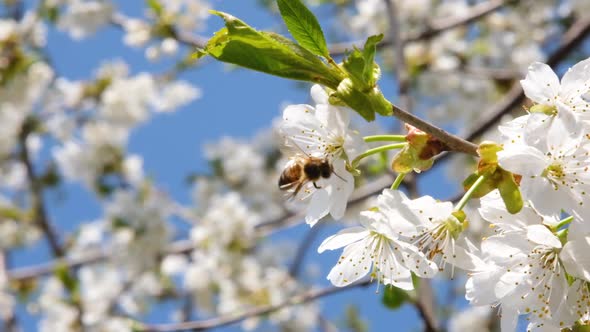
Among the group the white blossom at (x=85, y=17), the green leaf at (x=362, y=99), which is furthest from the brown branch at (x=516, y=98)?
the white blossom at (x=85, y=17)

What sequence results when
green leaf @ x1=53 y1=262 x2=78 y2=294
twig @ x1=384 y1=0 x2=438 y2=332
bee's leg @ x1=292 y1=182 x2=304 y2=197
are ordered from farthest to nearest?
1. green leaf @ x1=53 y1=262 x2=78 y2=294
2. twig @ x1=384 y1=0 x2=438 y2=332
3. bee's leg @ x1=292 y1=182 x2=304 y2=197

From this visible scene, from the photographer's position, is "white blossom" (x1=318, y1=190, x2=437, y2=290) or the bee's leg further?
the bee's leg

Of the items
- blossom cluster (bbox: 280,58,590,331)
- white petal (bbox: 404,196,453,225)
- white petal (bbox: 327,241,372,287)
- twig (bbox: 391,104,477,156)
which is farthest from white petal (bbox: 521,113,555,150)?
white petal (bbox: 327,241,372,287)

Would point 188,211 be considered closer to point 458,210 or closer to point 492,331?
point 492,331

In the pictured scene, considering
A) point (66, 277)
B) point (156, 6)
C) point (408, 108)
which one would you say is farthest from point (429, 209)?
point (66, 277)

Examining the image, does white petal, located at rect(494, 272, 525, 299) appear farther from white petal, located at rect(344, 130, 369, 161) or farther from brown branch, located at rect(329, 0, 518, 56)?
brown branch, located at rect(329, 0, 518, 56)

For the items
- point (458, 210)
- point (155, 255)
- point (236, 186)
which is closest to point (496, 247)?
point (458, 210)
